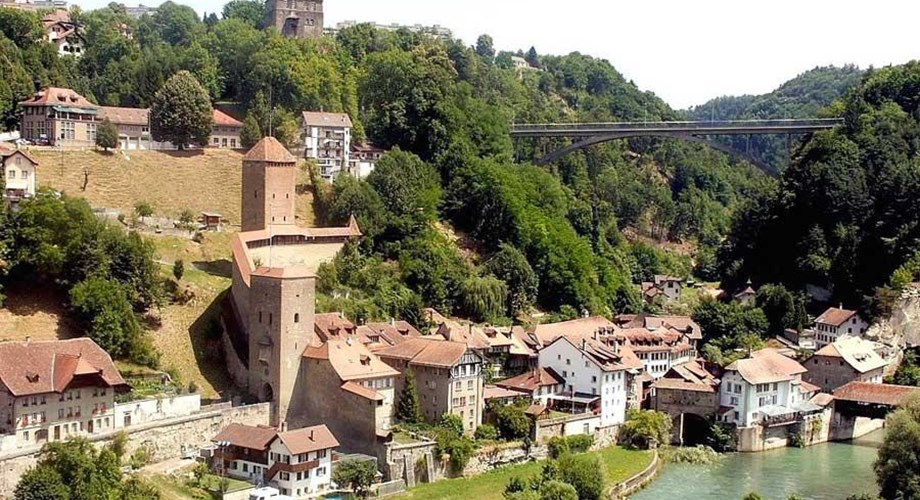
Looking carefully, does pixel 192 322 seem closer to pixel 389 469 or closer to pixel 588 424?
pixel 389 469

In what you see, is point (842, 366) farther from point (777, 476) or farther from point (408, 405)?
point (408, 405)

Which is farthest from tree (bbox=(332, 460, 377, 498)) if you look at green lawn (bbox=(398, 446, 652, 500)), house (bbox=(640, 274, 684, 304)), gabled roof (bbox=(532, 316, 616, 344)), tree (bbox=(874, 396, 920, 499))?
house (bbox=(640, 274, 684, 304))

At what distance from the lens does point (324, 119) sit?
245 feet

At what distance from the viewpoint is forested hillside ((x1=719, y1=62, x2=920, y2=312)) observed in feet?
242

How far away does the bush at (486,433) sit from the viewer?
48312 millimetres

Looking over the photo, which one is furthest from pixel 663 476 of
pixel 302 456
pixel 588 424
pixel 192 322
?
pixel 192 322

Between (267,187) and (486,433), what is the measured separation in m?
16.0

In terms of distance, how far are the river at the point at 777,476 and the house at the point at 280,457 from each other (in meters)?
11.7

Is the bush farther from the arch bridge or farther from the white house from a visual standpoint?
the arch bridge

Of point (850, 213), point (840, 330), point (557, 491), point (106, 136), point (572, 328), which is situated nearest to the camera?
point (557, 491)

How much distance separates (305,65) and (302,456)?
43.9 meters

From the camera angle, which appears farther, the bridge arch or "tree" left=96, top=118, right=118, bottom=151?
the bridge arch

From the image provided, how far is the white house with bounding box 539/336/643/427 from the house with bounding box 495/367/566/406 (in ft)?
0.76

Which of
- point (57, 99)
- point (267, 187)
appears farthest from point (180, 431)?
point (57, 99)
